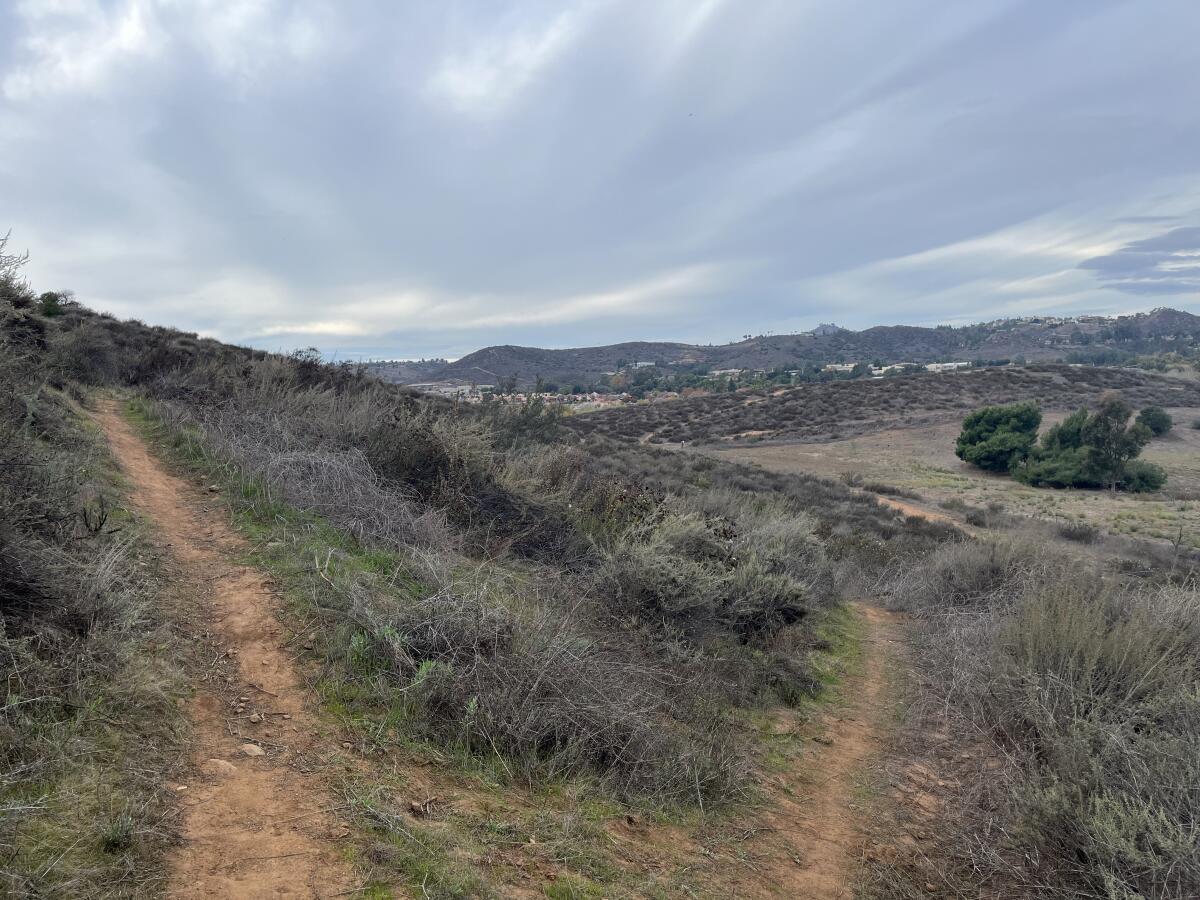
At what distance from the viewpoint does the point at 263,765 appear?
3.02 meters

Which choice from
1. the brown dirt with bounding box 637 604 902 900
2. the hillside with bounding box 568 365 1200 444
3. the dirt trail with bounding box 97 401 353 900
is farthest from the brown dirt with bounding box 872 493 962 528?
the hillside with bounding box 568 365 1200 444

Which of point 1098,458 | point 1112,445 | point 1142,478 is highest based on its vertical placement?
point 1112,445

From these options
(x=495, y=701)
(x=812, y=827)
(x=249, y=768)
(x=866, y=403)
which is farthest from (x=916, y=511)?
(x=866, y=403)

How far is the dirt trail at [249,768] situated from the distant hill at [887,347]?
10704 cm

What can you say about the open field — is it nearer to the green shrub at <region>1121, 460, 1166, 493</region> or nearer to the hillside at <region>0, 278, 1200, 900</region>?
the green shrub at <region>1121, 460, 1166, 493</region>

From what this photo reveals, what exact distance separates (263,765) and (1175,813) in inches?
165

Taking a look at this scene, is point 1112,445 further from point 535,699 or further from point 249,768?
point 249,768

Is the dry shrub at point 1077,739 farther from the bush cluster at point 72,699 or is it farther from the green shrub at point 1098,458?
the green shrub at point 1098,458

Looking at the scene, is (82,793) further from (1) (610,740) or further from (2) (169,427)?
(2) (169,427)

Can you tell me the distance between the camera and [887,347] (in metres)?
158

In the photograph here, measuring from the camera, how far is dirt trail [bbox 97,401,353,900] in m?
2.37

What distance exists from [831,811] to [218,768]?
3620mm

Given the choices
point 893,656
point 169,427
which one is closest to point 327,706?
point 893,656

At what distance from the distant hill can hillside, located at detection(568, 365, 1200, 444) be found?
54.6 meters
